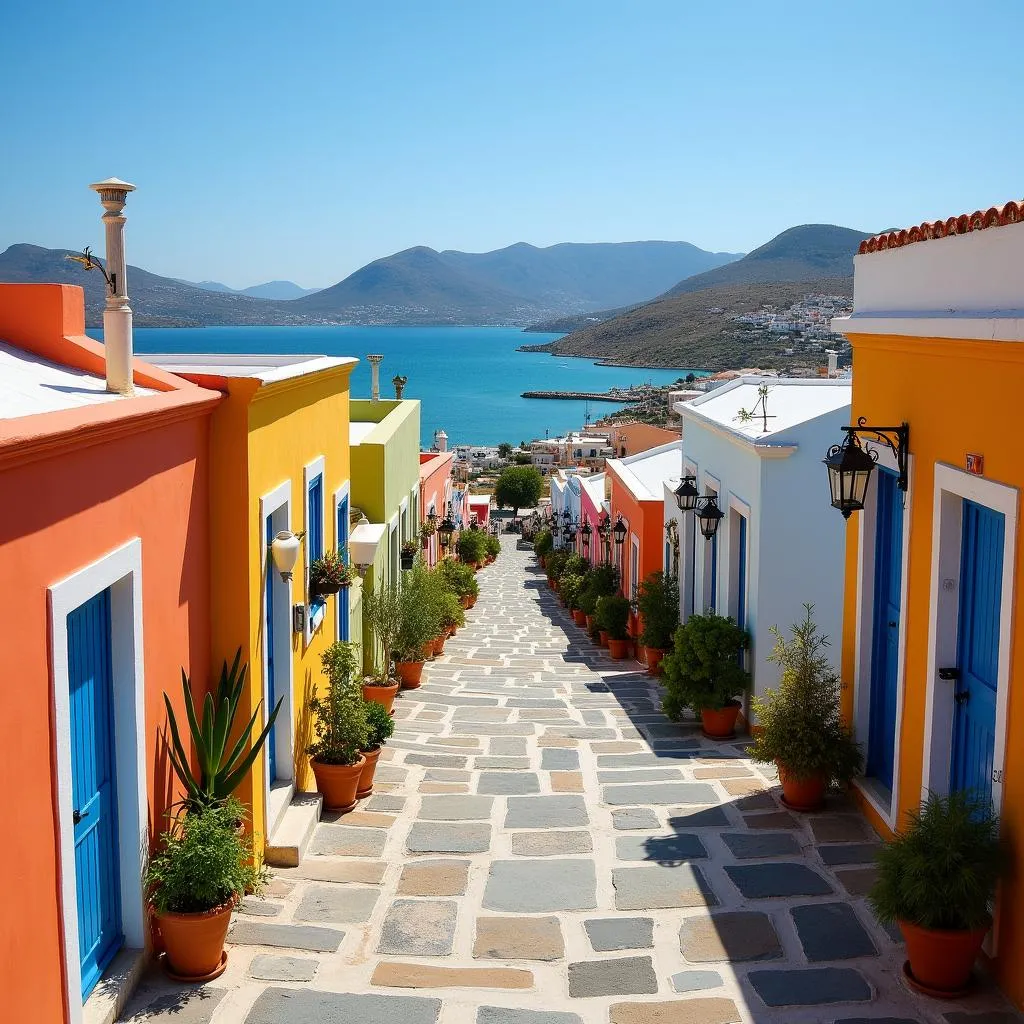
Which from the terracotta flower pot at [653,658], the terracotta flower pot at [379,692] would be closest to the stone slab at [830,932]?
the terracotta flower pot at [379,692]

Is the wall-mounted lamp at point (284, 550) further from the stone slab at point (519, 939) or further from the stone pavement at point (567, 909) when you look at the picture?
the stone slab at point (519, 939)

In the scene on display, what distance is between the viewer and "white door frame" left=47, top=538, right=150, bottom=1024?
162 inches

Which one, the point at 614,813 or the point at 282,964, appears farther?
the point at 614,813

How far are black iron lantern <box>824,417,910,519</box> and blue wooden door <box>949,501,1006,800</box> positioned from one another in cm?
70

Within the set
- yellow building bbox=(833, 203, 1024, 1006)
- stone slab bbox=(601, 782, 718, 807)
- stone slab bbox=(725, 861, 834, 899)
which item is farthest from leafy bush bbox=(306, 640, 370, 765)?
yellow building bbox=(833, 203, 1024, 1006)

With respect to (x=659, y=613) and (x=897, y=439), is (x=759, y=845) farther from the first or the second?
(x=659, y=613)

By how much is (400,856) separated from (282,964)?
1.55 m

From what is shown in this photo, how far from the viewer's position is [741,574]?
434 inches

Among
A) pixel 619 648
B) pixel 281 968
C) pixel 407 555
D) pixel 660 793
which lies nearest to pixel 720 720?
pixel 660 793

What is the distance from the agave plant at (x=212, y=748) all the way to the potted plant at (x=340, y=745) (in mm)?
1637

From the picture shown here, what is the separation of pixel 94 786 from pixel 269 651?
2.30m

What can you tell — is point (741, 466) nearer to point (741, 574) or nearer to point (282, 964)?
point (741, 574)

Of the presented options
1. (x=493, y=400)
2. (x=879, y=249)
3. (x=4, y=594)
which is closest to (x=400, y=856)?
(x=4, y=594)

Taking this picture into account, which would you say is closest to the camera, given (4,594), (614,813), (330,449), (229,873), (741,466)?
(4,594)
